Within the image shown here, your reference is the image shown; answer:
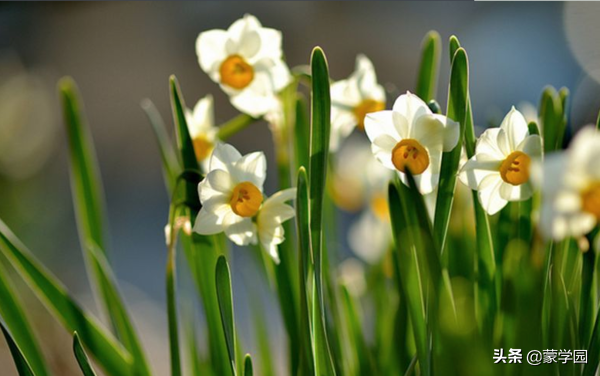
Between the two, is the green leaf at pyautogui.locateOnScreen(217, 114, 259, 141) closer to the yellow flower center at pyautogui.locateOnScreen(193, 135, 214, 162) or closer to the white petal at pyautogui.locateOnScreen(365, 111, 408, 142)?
the yellow flower center at pyautogui.locateOnScreen(193, 135, 214, 162)

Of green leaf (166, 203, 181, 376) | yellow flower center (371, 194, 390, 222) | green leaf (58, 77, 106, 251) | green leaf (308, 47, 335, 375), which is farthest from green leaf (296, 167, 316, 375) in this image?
yellow flower center (371, 194, 390, 222)

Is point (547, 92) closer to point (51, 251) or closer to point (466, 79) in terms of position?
point (466, 79)

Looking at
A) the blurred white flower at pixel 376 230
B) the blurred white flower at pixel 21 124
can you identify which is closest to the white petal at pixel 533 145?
the blurred white flower at pixel 376 230

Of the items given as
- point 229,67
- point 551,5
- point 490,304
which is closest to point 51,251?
point 229,67

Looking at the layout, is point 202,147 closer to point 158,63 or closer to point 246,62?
point 246,62

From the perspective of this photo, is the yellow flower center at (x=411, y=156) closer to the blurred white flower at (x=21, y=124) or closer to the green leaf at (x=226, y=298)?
the green leaf at (x=226, y=298)

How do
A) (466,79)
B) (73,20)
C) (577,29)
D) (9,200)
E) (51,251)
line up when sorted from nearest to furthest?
(466,79)
(577,29)
(9,200)
(51,251)
(73,20)

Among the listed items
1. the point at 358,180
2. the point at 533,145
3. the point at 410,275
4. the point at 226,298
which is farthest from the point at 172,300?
the point at 358,180

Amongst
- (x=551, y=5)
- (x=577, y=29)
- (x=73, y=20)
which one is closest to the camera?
(x=577, y=29)
